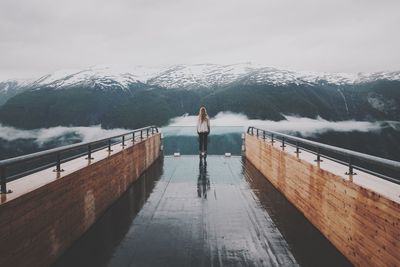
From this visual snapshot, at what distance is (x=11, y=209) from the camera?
4.07m

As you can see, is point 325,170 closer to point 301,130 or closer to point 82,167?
point 82,167

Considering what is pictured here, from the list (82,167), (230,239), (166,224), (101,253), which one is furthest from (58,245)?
(230,239)

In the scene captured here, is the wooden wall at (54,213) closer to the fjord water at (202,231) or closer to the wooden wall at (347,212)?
the fjord water at (202,231)

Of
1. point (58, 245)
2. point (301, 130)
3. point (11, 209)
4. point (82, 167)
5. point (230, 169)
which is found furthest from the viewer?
point (301, 130)

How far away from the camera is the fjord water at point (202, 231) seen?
17.1ft

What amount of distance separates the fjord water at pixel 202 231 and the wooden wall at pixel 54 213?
9.7 inches

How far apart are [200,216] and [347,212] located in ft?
10.1

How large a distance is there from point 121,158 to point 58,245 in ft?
14.7

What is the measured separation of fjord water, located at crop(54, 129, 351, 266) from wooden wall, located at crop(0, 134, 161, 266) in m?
0.25

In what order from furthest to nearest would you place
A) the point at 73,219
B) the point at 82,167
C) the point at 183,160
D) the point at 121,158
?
the point at 183,160 < the point at 121,158 < the point at 82,167 < the point at 73,219

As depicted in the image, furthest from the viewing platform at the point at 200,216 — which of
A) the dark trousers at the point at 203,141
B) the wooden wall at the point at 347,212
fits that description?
the dark trousers at the point at 203,141

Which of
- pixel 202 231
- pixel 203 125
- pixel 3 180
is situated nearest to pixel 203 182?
pixel 203 125

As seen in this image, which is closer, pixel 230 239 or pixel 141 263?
pixel 141 263

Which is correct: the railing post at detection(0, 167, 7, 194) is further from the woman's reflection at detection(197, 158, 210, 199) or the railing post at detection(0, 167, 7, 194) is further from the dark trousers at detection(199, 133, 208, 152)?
the dark trousers at detection(199, 133, 208, 152)
